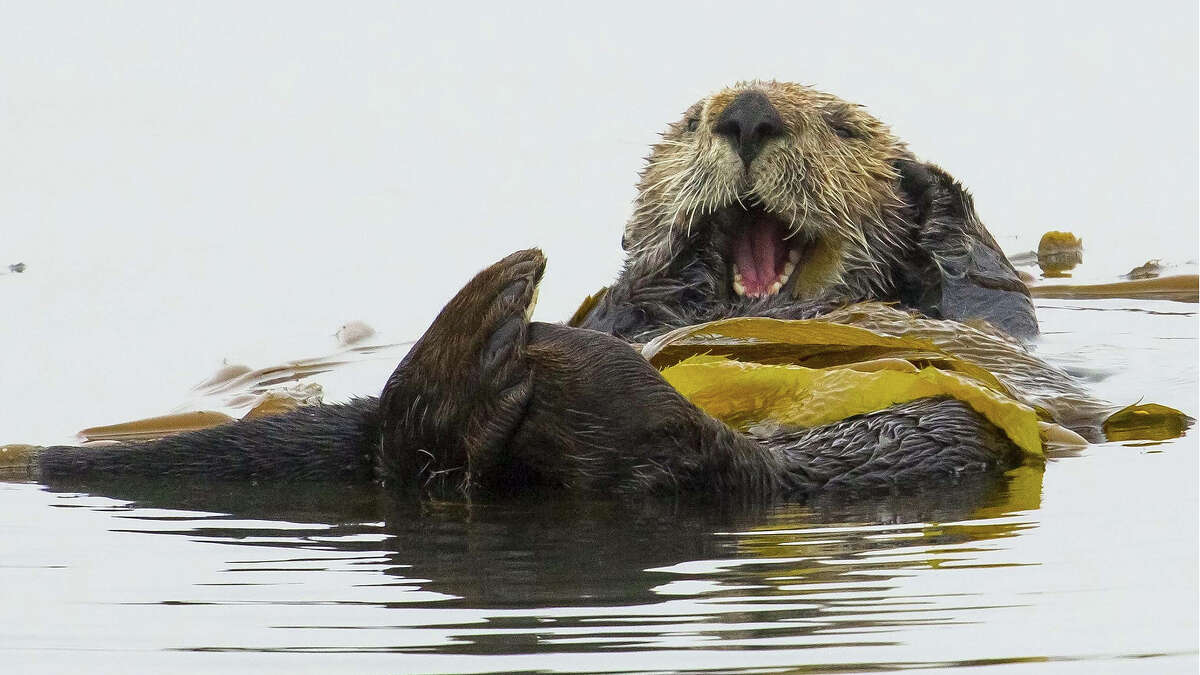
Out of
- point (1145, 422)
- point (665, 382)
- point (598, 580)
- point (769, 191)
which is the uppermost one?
point (769, 191)

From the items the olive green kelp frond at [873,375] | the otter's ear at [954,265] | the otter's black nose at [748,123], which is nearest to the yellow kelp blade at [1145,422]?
the olive green kelp frond at [873,375]

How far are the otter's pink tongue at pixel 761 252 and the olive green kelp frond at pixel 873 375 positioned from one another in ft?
1.53

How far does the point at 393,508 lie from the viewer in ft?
12.1

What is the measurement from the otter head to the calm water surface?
131 cm

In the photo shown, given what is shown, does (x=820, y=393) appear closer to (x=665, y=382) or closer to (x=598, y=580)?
(x=665, y=382)

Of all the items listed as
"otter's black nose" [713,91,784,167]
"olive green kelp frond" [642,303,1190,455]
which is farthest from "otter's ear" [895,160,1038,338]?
"otter's black nose" [713,91,784,167]

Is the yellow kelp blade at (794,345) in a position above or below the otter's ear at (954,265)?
below

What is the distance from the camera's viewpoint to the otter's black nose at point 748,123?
489 centimetres

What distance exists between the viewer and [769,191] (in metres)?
5.03

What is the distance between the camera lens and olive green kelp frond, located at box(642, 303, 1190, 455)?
410cm

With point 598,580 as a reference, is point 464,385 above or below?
above

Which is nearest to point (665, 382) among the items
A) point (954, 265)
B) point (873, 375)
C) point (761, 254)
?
point (873, 375)

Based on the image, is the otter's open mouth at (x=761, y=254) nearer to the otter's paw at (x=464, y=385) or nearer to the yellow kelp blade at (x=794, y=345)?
the yellow kelp blade at (x=794, y=345)

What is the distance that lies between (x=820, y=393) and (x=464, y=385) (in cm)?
102
